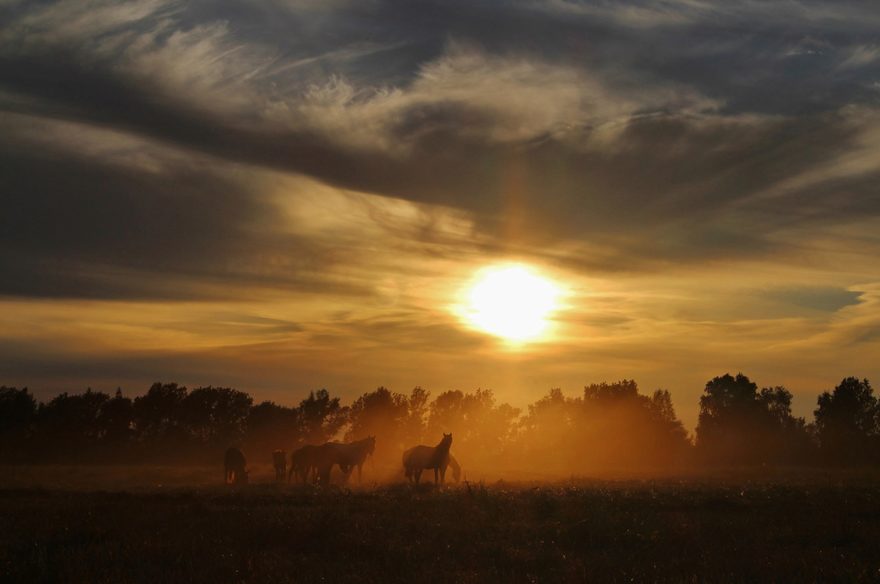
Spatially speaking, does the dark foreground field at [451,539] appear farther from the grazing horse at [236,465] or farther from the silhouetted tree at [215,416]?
the silhouetted tree at [215,416]

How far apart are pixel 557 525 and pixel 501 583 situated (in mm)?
6950

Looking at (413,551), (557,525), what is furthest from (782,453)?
(413,551)

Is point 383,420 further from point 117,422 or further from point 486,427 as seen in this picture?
point 117,422

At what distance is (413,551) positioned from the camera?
15.7 meters

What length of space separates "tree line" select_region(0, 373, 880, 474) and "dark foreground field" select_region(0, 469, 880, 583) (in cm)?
5149

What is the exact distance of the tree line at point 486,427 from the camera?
82.6m

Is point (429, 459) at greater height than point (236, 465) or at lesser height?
greater

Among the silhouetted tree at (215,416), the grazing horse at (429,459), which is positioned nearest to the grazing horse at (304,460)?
the grazing horse at (429,459)

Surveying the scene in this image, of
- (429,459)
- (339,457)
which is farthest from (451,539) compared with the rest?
(339,457)

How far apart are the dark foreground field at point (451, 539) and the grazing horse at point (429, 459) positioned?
14.7 m

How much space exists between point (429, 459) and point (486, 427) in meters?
78.7

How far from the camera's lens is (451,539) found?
1736 cm

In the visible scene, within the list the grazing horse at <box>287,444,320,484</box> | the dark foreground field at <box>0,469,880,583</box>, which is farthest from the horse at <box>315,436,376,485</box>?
the dark foreground field at <box>0,469,880,583</box>

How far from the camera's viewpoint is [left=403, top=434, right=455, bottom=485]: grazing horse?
40719 millimetres
